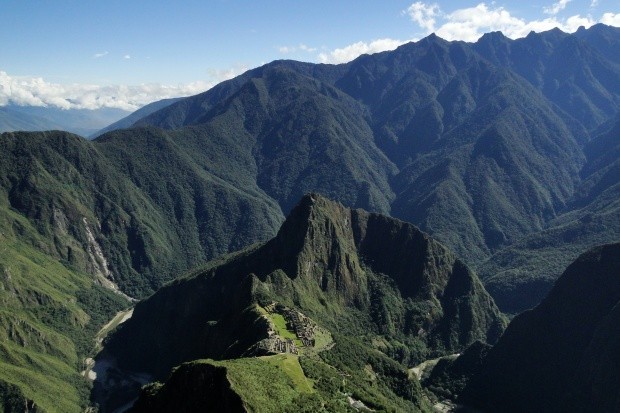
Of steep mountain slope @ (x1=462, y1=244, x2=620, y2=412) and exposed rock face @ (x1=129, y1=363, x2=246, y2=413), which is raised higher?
exposed rock face @ (x1=129, y1=363, x2=246, y2=413)

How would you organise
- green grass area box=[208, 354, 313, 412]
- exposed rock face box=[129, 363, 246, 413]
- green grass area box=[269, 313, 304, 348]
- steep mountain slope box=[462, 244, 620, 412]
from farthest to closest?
steep mountain slope box=[462, 244, 620, 412] < green grass area box=[269, 313, 304, 348] < green grass area box=[208, 354, 313, 412] < exposed rock face box=[129, 363, 246, 413]

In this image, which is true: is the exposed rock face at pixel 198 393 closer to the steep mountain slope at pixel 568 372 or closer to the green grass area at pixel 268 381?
the green grass area at pixel 268 381

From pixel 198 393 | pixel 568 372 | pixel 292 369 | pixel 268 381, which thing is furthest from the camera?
pixel 568 372

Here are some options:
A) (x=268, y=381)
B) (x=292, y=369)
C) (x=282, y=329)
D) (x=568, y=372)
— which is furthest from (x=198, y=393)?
(x=568, y=372)

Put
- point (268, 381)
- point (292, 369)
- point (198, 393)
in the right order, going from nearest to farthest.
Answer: point (198, 393) < point (268, 381) < point (292, 369)

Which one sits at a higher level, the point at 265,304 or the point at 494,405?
the point at 265,304

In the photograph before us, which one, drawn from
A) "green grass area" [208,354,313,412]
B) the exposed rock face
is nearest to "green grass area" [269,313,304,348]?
"green grass area" [208,354,313,412]

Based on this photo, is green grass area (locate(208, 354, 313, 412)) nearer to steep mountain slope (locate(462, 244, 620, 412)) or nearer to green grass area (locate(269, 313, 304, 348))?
green grass area (locate(269, 313, 304, 348))

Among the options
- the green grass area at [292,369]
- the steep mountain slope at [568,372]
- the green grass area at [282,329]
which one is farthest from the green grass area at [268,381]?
the steep mountain slope at [568,372]

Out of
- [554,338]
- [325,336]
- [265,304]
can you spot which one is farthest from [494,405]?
[265,304]

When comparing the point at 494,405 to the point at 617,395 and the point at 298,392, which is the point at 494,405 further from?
the point at 298,392

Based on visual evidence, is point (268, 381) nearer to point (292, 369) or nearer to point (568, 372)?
point (292, 369)
